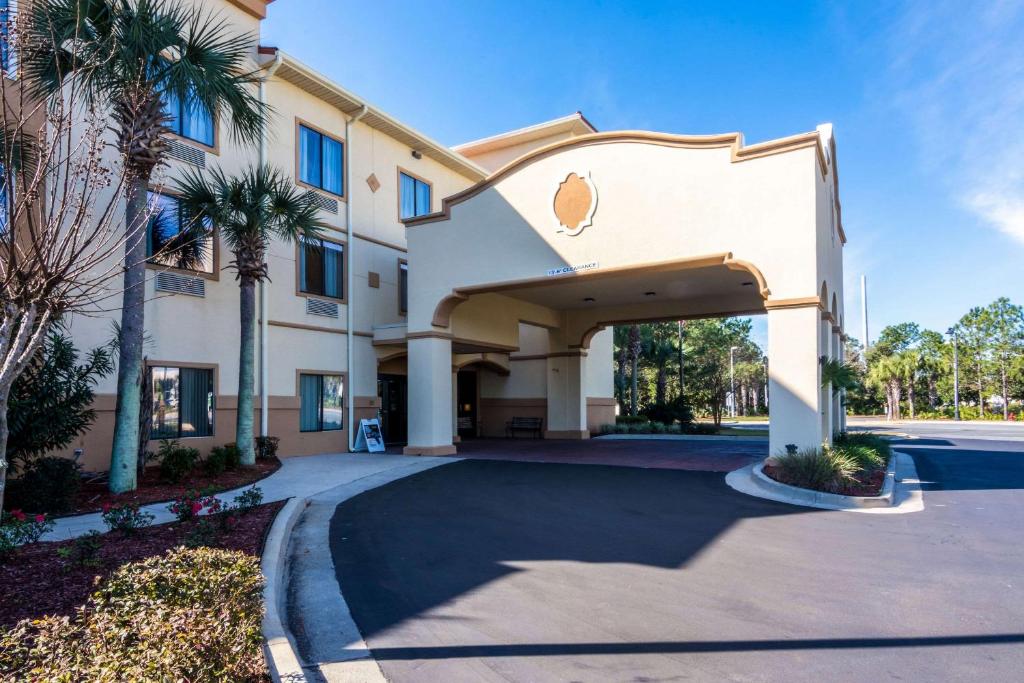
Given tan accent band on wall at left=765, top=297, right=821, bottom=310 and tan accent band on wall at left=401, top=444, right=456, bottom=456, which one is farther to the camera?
tan accent band on wall at left=401, top=444, right=456, bottom=456

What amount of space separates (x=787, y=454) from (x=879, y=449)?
549cm

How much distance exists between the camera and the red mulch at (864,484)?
1066 centimetres

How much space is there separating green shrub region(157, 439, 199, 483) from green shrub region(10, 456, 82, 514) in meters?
2.28

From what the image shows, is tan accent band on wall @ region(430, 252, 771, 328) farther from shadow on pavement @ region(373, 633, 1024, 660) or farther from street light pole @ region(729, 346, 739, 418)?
street light pole @ region(729, 346, 739, 418)

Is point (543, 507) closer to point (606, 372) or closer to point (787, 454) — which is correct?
point (787, 454)

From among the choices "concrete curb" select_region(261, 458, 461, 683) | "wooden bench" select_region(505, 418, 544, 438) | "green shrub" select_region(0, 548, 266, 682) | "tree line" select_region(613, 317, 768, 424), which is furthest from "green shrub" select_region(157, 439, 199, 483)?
"tree line" select_region(613, 317, 768, 424)

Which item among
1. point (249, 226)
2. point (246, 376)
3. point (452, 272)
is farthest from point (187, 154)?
point (452, 272)

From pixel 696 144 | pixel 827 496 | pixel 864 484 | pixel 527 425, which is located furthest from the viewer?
pixel 527 425

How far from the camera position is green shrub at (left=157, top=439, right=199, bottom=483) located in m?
12.1

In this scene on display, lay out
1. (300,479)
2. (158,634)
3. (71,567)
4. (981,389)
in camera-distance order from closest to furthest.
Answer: (158,634) → (71,567) → (300,479) → (981,389)

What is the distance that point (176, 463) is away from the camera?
12.3m

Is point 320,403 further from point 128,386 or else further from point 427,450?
point 128,386

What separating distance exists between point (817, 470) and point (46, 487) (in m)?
11.9

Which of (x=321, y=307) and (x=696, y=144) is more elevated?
(x=696, y=144)
